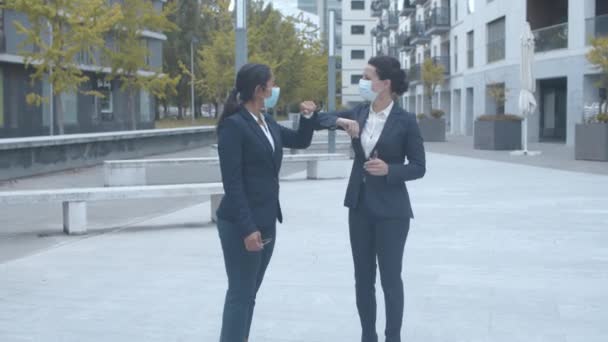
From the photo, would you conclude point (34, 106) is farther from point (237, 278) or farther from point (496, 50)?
point (237, 278)

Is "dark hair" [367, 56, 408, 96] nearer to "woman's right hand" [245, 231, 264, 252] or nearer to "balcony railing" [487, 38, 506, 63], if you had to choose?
"woman's right hand" [245, 231, 264, 252]

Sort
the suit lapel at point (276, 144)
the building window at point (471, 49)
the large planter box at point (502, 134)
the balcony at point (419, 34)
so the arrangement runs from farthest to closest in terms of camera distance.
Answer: the balcony at point (419, 34) < the building window at point (471, 49) < the large planter box at point (502, 134) < the suit lapel at point (276, 144)

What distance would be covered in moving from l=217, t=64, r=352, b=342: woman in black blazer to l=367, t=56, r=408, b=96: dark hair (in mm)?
669

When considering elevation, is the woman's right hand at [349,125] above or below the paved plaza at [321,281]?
above

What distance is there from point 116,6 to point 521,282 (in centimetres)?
2007

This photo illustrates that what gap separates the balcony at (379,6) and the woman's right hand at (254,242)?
260ft

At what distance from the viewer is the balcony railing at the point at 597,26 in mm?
→ 26578

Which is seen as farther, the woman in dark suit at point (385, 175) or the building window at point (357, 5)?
the building window at point (357, 5)

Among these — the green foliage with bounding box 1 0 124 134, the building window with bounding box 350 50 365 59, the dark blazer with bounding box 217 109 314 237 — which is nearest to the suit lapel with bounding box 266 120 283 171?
the dark blazer with bounding box 217 109 314 237

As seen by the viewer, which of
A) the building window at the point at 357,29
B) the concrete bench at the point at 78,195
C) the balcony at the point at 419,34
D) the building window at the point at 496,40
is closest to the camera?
the concrete bench at the point at 78,195

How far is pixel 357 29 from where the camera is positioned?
92438 mm

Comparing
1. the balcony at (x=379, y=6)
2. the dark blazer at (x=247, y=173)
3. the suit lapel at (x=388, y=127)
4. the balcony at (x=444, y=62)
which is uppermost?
the balcony at (x=379, y=6)

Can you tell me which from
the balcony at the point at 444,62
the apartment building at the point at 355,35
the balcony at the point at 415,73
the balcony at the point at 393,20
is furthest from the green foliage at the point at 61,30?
the apartment building at the point at 355,35

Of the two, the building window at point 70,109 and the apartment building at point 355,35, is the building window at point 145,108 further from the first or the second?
the apartment building at point 355,35
